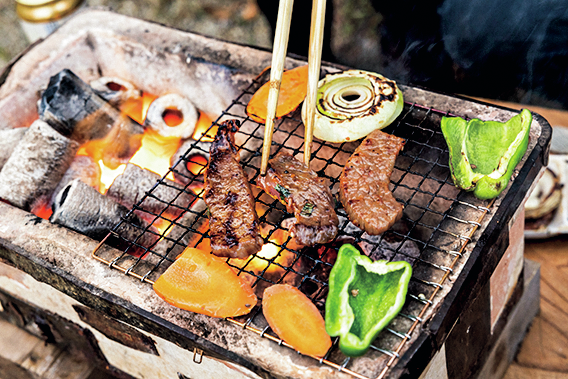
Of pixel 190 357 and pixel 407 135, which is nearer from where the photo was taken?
pixel 190 357

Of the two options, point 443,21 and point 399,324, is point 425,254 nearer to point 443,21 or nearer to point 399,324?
point 399,324

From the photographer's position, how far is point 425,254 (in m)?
2.53

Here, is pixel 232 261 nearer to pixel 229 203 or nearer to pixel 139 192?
pixel 229 203

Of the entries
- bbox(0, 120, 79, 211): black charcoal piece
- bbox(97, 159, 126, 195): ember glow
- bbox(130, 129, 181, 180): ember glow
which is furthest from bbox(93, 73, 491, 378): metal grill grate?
bbox(0, 120, 79, 211): black charcoal piece

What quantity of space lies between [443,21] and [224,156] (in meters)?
2.50

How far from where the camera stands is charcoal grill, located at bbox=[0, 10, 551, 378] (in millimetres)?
2248

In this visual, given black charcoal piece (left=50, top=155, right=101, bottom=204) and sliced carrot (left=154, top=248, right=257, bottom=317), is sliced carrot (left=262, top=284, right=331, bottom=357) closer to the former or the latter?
sliced carrot (left=154, top=248, right=257, bottom=317)

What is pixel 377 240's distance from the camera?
122 inches

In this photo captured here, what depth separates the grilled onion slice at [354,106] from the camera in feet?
10.2

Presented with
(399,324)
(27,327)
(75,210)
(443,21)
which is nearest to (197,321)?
(399,324)

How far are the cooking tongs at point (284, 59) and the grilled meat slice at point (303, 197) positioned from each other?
90mm

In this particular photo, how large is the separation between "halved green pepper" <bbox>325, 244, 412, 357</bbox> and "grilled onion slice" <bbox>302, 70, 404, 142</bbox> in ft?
3.20

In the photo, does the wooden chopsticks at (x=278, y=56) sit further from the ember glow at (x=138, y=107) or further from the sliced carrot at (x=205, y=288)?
the ember glow at (x=138, y=107)

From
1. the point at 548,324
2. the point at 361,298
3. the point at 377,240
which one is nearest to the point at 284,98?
the point at 377,240
